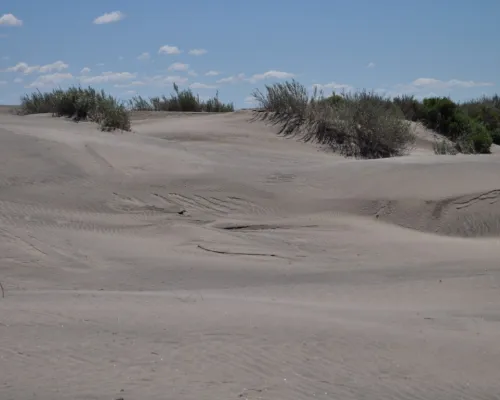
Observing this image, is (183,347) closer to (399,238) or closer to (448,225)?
(399,238)

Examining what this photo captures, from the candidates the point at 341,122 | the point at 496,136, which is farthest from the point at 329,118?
the point at 496,136

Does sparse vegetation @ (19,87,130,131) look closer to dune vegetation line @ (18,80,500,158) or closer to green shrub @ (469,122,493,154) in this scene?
dune vegetation line @ (18,80,500,158)

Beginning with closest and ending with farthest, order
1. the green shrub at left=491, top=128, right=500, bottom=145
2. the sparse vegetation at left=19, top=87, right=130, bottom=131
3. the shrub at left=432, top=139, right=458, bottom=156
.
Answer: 1. the sparse vegetation at left=19, top=87, right=130, bottom=131
2. the shrub at left=432, top=139, right=458, bottom=156
3. the green shrub at left=491, top=128, right=500, bottom=145

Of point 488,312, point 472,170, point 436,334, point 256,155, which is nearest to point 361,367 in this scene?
point 436,334

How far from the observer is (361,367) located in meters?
5.42

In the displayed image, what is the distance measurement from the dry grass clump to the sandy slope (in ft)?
13.4

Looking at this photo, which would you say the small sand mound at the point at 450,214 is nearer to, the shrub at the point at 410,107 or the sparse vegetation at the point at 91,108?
the sparse vegetation at the point at 91,108

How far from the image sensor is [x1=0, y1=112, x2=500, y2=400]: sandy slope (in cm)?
522

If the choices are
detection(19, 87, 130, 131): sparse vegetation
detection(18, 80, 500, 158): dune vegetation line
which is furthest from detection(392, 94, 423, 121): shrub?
detection(19, 87, 130, 131): sparse vegetation

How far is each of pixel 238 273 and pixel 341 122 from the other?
1094cm

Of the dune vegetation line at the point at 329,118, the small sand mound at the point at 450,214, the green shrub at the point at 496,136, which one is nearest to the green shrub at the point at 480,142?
the dune vegetation line at the point at 329,118

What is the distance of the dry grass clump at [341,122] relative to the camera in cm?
1788

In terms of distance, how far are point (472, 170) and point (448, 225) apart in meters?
1.81

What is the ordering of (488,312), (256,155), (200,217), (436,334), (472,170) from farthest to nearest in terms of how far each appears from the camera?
(256,155)
(472,170)
(200,217)
(488,312)
(436,334)
